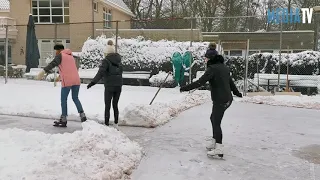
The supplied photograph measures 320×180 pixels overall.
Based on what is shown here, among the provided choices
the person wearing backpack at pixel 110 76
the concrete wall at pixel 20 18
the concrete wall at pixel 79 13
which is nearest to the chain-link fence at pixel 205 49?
the concrete wall at pixel 79 13

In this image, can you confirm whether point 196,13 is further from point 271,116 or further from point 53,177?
point 53,177

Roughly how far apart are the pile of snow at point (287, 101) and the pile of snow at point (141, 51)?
542cm

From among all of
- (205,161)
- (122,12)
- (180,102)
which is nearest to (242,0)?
(122,12)

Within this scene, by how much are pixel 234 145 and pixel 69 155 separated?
10.2ft

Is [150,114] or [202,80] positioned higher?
[202,80]

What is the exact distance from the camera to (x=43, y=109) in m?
9.63

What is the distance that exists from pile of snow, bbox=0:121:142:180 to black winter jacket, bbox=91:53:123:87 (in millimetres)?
1345

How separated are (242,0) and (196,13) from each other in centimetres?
478

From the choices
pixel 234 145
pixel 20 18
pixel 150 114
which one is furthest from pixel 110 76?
pixel 20 18

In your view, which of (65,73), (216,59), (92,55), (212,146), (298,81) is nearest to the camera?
(216,59)

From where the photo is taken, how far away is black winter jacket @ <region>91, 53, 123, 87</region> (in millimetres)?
7477

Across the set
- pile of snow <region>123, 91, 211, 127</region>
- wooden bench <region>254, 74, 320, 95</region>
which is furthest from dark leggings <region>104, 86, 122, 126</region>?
wooden bench <region>254, 74, 320, 95</region>

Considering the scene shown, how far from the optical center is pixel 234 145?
6.95 metres

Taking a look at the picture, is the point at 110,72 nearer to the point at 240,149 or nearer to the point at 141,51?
the point at 240,149
